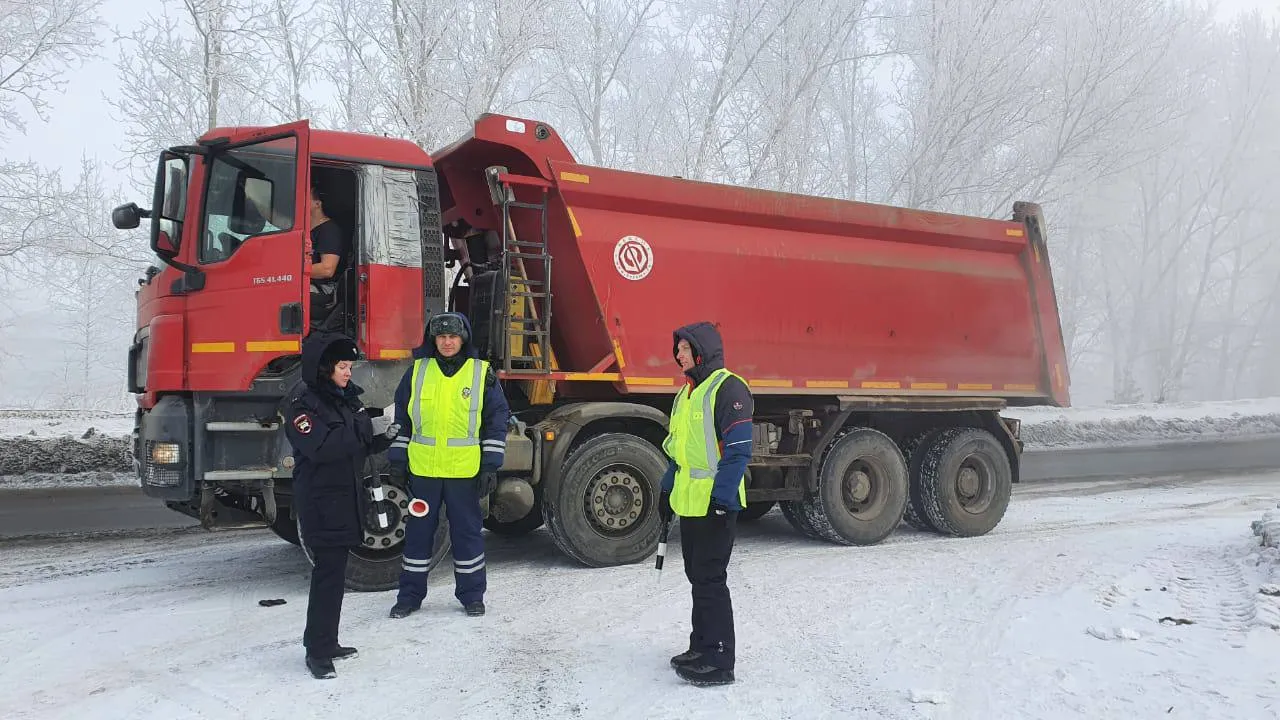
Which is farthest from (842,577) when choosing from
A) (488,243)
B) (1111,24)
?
(1111,24)

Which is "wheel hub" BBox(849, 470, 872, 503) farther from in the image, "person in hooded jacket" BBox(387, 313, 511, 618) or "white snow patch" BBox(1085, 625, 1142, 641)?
"person in hooded jacket" BBox(387, 313, 511, 618)

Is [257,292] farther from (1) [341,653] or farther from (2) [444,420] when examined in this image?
(1) [341,653]

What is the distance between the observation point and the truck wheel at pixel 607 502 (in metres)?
6.14

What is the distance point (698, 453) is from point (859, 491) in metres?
3.95

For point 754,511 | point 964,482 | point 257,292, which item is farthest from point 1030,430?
point 257,292

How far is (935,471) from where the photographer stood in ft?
26.1

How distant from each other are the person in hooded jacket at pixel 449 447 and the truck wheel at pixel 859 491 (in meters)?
3.35

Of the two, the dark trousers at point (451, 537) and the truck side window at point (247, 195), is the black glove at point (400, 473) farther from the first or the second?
the truck side window at point (247, 195)

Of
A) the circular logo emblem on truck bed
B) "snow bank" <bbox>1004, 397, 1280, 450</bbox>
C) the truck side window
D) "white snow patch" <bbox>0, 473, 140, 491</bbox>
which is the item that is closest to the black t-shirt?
the truck side window

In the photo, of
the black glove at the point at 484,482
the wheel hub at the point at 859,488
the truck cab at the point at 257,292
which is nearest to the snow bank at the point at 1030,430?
the truck cab at the point at 257,292

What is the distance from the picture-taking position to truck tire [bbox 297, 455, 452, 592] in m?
5.51

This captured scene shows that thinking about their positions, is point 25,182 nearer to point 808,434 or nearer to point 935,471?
point 808,434

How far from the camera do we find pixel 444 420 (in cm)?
492

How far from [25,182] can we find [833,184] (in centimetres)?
1823
